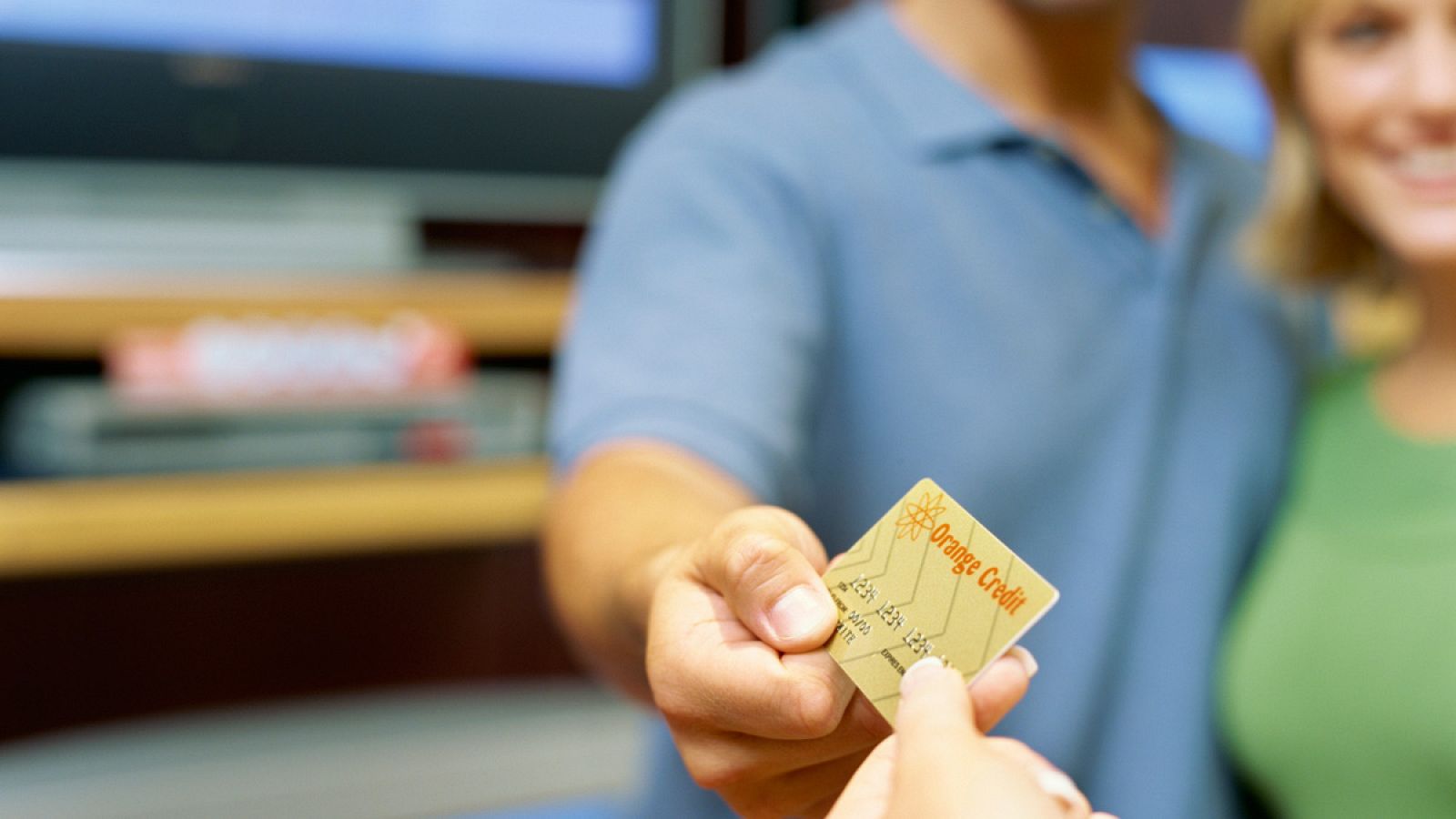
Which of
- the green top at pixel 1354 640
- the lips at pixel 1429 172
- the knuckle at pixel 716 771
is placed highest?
the lips at pixel 1429 172

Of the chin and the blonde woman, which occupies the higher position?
the chin

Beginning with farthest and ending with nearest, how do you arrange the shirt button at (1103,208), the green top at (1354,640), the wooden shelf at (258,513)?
the wooden shelf at (258,513) → the shirt button at (1103,208) → the green top at (1354,640)

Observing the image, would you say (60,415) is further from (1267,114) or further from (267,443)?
(1267,114)

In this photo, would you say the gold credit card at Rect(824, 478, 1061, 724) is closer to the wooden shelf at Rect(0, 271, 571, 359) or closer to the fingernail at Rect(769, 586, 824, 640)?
the fingernail at Rect(769, 586, 824, 640)

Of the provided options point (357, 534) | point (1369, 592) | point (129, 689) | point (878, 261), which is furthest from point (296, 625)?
point (1369, 592)

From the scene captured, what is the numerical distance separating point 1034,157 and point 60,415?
25.5 inches

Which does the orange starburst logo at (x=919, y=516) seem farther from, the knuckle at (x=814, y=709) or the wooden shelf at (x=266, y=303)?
the wooden shelf at (x=266, y=303)

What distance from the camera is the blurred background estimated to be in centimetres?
91

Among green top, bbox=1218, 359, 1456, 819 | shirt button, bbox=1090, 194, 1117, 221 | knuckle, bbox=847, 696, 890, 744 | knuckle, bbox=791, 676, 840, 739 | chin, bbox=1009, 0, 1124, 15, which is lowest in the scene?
green top, bbox=1218, 359, 1456, 819

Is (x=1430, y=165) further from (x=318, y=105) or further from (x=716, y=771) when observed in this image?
(x=318, y=105)

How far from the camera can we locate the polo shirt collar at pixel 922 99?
2.05 ft

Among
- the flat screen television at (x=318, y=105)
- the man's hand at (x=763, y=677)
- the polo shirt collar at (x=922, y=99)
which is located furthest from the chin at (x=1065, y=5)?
the flat screen television at (x=318, y=105)

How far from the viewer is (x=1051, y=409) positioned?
1.82ft

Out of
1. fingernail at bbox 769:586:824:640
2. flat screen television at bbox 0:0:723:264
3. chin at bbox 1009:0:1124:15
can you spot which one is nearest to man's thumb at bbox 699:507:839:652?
fingernail at bbox 769:586:824:640
